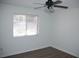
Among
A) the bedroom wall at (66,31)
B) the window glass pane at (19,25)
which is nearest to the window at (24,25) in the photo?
the window glass pane at (19,25)

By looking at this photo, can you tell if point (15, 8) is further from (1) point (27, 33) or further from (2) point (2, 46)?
(2) point (2, 46)

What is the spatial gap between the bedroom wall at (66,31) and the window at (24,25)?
1.25 metres

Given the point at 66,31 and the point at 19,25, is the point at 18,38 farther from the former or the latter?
the point at 66,31

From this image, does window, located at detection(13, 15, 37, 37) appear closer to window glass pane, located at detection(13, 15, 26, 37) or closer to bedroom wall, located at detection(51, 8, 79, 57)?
window glass pane, located at detection(13, 15, 26, 37)

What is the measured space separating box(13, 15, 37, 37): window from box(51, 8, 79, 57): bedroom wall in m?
1.25

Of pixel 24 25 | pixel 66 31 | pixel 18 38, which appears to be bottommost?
pixel 18 38

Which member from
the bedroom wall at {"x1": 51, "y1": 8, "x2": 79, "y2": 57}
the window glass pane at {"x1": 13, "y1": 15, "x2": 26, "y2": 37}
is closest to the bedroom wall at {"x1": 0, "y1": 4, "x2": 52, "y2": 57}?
the window glass pane at {"x1": 13, "y1": 15, "x2": 26, "y2": 37}

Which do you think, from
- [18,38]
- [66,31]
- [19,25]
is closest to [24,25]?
[19,25]

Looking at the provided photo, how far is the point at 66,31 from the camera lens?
169 inches

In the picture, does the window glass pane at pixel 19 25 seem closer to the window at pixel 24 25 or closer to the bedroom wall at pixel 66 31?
the window at pixel 24 25

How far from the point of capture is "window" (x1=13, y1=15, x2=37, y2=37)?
13.6 ft

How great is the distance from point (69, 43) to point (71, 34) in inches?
18.0

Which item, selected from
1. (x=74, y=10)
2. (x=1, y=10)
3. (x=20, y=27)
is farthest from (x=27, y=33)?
(x=74, y=10)

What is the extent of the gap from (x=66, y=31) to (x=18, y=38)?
2.39 m
